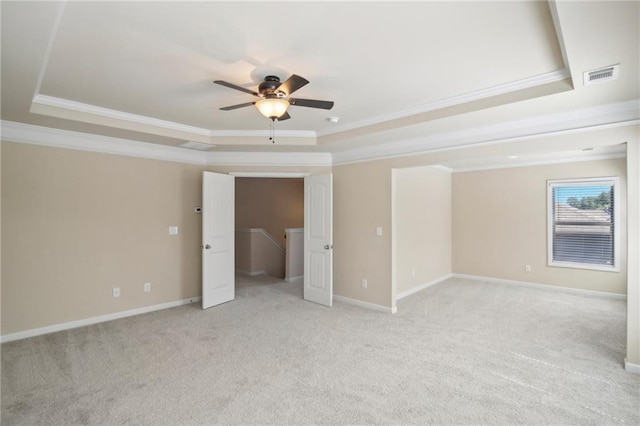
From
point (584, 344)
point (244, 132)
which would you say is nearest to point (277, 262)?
point (244, 132)

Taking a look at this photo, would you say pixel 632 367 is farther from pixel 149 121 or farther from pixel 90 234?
pixel 90 234

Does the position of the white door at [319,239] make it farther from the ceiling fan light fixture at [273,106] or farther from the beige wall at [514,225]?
the beige wall at [514,225]

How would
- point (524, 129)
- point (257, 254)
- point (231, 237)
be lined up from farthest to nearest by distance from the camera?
point (257, 254)
point (231, 237)
point (524, 129)

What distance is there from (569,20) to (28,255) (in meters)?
5.37

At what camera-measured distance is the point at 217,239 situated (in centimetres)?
496

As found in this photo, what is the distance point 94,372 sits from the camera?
112 inches

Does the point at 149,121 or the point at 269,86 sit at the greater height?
the point at 149,121

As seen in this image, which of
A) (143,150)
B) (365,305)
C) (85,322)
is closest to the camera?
(85,322)

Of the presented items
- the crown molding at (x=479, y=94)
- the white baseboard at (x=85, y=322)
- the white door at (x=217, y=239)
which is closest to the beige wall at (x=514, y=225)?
the crown molding at (x=479, y=94)

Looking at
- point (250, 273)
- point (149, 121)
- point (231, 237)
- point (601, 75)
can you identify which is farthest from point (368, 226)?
point (250, 273)

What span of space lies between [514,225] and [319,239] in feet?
13.4

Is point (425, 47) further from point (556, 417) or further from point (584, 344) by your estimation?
point (584, 344)

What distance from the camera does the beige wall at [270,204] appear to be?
8.89 metres

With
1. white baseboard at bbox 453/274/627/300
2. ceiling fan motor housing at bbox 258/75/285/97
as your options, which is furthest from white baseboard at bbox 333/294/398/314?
ceiling fan motor housing at bbox 258/75/285/97
